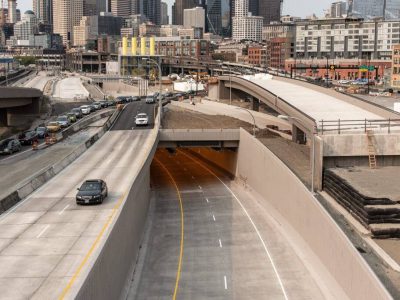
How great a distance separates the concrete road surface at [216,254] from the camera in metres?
33.0

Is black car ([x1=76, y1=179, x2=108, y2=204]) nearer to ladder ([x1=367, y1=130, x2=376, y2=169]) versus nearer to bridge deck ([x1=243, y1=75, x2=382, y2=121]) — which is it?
ladder ([x1=367, y1=130, x2=376, y2=169])

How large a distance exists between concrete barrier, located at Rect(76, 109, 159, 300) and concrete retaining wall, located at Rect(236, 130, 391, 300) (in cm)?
954

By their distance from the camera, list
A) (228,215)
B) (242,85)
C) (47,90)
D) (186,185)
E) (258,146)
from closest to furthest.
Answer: (228,215) < (258,146) < (186,185) < (242,85) < (47,90)

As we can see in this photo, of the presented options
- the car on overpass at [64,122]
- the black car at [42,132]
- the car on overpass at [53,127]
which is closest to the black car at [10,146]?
the black car at [42,132]

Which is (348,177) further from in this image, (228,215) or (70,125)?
(70,125)

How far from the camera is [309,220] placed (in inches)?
1464

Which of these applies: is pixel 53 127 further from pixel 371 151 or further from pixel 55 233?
pixel 55 233

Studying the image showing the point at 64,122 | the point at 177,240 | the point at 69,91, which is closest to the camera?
the point at 177,240

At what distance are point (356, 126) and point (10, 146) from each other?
3121 cm

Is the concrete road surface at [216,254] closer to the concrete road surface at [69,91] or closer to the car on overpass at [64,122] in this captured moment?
the car on overpass at [64,122]

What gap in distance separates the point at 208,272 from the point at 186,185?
26.5 metres

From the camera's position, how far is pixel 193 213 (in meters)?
50.5

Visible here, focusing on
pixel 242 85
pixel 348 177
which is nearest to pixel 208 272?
pixel 348 177

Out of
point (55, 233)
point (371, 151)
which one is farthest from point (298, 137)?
point (55, 233)
